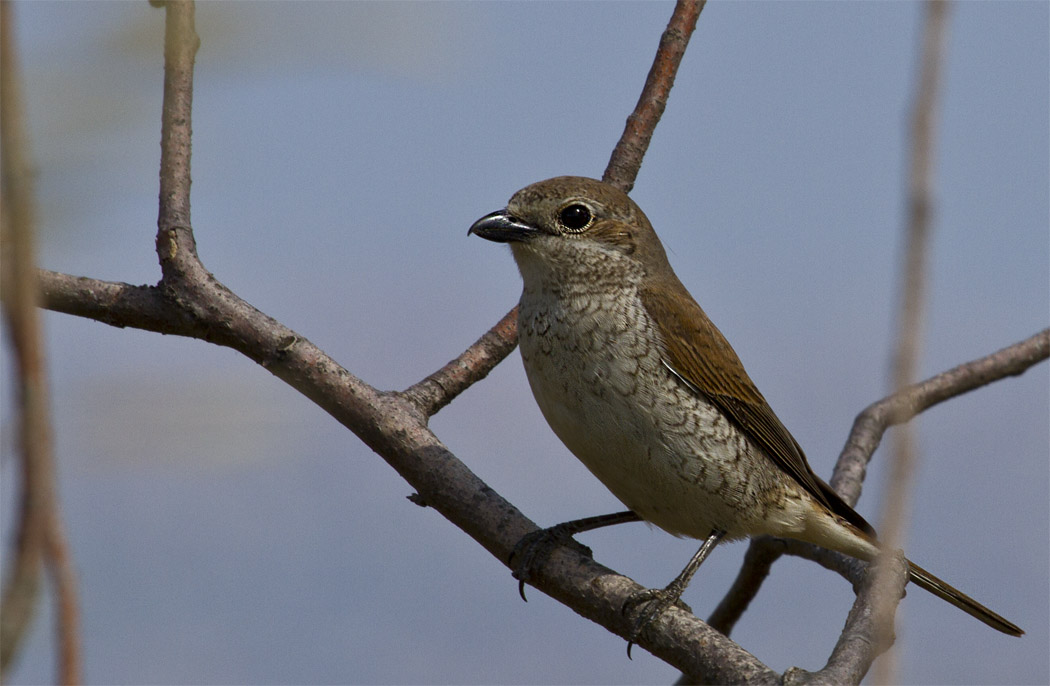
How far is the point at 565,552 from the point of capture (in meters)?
3.79

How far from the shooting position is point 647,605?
3.52 metres

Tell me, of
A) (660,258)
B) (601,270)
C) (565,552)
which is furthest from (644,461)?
(660,258)

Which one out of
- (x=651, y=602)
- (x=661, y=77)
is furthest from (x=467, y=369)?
(x=661, y=77)

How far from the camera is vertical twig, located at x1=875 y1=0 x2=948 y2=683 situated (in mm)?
818

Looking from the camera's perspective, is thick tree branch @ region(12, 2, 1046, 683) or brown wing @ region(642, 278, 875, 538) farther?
brown wing @ region(642, 278, 875, 538)

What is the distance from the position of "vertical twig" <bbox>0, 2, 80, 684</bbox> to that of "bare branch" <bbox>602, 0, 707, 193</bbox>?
4.04 m

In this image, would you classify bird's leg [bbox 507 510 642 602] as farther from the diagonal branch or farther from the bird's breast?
the diagonal branch

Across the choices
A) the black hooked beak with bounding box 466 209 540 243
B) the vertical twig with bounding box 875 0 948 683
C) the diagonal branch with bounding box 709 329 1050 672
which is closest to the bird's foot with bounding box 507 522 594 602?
the black hooked beak with bounding box 466 209 540 243

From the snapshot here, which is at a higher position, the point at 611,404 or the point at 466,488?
the point at 611,404

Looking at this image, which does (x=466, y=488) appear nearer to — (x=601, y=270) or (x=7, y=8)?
(x=601, y=270)

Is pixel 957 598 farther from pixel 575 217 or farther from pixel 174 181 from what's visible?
pixel 174 181

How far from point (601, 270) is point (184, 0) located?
2.93 metres

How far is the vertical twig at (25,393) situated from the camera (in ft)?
2.24

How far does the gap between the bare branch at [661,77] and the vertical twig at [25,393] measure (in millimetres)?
4040
